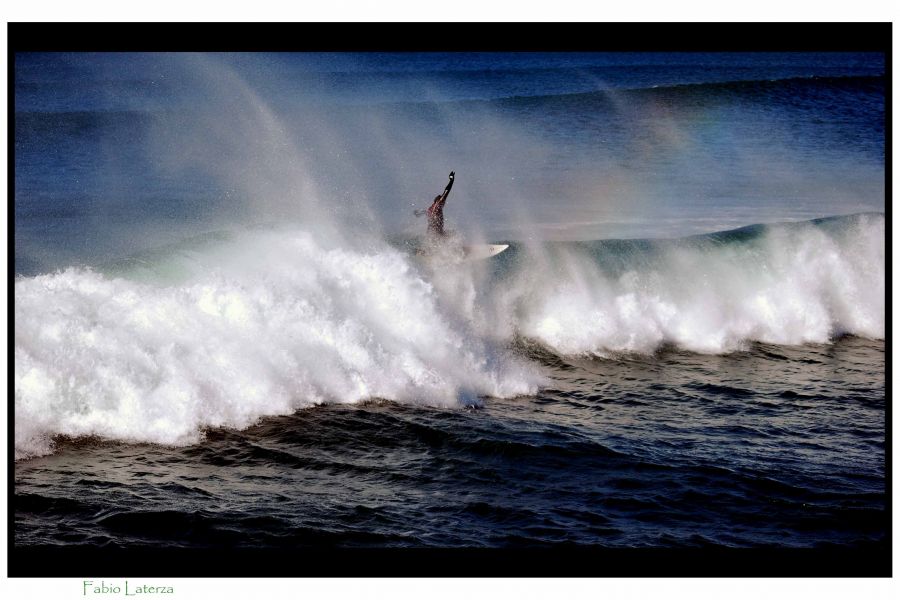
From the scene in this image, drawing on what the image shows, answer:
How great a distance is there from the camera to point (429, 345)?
13578 millimetres

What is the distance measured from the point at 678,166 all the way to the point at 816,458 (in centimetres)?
1952

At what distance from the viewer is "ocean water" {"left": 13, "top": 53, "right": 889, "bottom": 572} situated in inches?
364

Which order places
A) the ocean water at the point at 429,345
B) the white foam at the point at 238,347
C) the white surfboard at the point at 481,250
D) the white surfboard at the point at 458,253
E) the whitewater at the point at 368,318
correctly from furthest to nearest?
the white surfboard at the point at 481,250 < the white surfboard at the point at 458,253 < the whitewater at the point at 368,318 < the white foam at the point at 238,347 < the ocean water at the point at 429,345

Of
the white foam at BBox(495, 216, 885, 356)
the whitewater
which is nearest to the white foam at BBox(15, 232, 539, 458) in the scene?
the whitewater

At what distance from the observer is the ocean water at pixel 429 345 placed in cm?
924

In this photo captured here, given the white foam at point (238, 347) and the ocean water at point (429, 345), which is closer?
the ocean water at point (429, 345)

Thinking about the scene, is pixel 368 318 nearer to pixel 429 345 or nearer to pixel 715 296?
pixel 429 345

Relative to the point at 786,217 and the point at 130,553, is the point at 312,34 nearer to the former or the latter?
the point at 130,553

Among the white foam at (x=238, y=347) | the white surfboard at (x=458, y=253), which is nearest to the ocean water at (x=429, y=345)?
the white foam at (x=238, y=347)

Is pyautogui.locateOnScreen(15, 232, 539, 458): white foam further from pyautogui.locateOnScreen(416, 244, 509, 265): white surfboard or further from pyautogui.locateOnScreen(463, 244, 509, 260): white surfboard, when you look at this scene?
pyautogui.locateOnScreen(463, 244, 509, 260): white surfboard

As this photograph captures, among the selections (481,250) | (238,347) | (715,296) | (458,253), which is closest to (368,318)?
(238,347)

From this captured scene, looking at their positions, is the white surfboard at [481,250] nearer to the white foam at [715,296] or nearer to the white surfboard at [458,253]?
the white surfboard at [458,253]

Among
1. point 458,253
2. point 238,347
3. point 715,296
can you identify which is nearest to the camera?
point 238,347

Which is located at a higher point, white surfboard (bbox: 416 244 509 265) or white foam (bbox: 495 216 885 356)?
white surfboard (bbox: 416 244 509 265)
